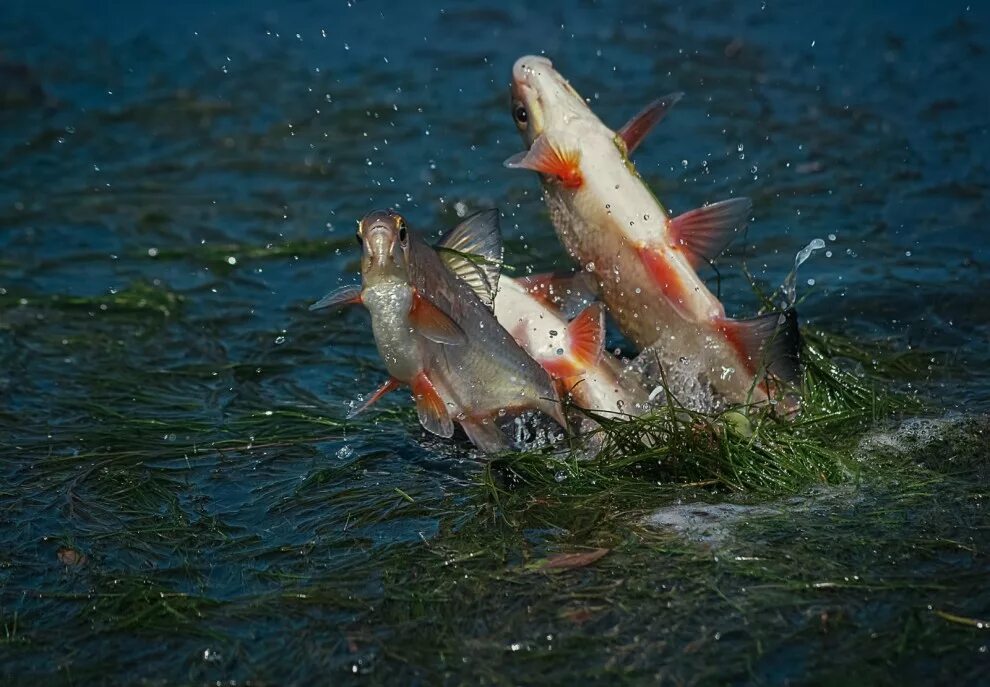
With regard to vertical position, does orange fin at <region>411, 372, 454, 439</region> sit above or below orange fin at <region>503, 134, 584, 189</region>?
below

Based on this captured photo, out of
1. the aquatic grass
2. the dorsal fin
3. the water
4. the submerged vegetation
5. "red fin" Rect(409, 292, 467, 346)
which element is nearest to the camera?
the submerged vegetation

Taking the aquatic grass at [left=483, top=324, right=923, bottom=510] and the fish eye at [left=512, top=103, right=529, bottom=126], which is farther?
the fish eye at [left=512, top=103, right=529, bottom=126]

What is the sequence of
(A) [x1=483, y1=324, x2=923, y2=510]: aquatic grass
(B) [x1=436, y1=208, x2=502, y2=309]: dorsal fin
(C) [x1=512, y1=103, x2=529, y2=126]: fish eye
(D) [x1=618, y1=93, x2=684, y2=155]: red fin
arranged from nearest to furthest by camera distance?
(A) [x1=483, y1=324, x2=923, y2=510]: aquatic grass → (B) [x1=436, y1=208, x2=502, y2=309]: dorsal fin → (D) [x1=618, y1=93, x2=684, y2=155]: red fin → (C) [x1=512, y1=103, x2=529, y2=126]: fish eye

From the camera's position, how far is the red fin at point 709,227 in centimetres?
613

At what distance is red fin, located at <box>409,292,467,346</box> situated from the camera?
210 inches

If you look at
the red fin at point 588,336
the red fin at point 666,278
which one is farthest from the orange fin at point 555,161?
the red fin at point 588,336

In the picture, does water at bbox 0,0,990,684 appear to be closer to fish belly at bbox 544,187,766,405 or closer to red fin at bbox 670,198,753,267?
fish belly at bbox 544,187,766,405

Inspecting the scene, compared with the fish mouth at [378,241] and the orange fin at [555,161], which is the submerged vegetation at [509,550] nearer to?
the fish mouth at [378,241]

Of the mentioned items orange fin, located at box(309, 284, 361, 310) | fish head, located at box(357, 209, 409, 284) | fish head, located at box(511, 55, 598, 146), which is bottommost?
orange fin, located at box(309, 284, 361, 310)

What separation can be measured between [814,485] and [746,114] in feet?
20.5

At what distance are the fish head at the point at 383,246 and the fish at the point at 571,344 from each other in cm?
108

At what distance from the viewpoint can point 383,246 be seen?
5.24 meters

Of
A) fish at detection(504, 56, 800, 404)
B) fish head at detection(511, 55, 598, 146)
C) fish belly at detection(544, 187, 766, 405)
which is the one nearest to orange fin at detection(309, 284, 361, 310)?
fish at detection(504, 56, 800, 404)

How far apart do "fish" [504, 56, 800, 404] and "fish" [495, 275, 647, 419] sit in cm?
20
